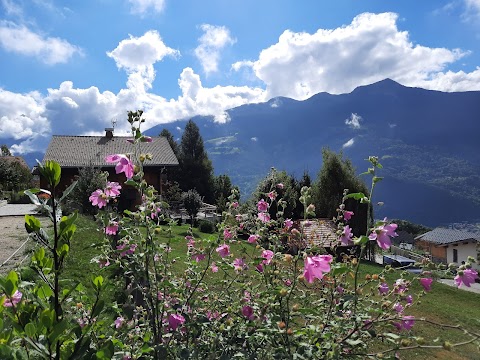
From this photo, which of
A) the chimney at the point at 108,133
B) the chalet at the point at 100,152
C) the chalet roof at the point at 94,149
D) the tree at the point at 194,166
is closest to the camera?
the chalet at the point at 100,152

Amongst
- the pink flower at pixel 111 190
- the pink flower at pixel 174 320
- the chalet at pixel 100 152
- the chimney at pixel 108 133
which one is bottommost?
the pink flower at pixel 174 320

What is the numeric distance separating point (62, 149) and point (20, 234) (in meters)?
19.5

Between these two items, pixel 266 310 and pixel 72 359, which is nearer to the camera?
pixel 72 359

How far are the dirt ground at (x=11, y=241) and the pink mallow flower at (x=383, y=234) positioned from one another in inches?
253

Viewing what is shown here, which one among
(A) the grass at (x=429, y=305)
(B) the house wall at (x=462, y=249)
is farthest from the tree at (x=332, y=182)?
(B) the house wall at (x=462, y=249)

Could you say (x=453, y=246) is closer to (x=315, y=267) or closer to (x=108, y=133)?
(x=108, y=133)

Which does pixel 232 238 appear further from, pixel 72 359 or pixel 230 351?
pixel 72 359

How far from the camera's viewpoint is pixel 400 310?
2031 millimetres

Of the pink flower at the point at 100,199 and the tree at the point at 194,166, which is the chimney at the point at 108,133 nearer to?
the tree at the point at 194,166

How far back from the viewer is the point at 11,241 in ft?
32.0

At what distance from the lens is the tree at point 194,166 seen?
43781 millimetres

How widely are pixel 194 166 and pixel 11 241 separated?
35988 mm


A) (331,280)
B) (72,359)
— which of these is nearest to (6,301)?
(72,359)

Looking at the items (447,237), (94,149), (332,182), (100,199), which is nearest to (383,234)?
(100,199)
